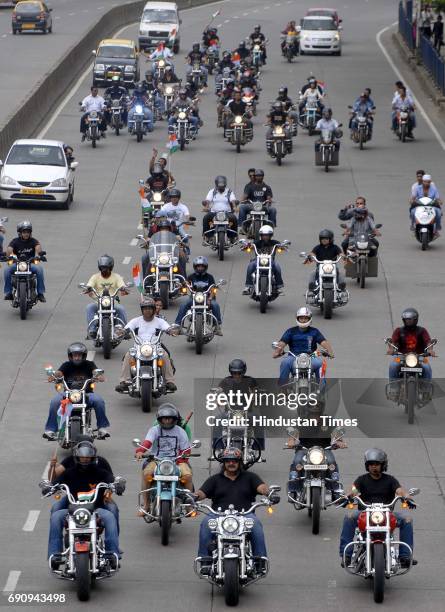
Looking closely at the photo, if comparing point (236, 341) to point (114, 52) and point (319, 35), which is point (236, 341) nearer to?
point (114, 52)

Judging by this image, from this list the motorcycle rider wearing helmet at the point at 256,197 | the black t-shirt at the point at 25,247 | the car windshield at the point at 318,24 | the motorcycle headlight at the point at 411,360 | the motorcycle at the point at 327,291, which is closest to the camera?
the motorcycle headlight at the point at 411,360

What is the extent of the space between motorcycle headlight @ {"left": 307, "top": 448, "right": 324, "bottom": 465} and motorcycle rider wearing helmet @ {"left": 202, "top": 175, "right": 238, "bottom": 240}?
56.3ft

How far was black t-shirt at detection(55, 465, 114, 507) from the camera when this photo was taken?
17547 mm

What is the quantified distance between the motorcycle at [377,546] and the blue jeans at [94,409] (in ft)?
17.6

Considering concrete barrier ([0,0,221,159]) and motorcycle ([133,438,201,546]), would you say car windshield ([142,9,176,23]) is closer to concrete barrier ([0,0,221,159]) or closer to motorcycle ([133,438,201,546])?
concrete barrier ([0,0,221,159])

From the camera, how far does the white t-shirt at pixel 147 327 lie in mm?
25031

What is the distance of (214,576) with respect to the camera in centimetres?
1697

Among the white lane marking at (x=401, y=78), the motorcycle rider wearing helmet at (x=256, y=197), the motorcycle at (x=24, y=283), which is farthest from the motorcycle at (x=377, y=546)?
the white lane marking at (x=401, y=78)

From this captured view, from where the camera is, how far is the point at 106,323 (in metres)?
27.6

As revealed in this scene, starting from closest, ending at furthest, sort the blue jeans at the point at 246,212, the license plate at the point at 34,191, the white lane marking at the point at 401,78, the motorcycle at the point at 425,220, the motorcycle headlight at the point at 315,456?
the motorcycle headlight at the point at 315,456
the blue jeans at the point at 246,212
the motorcycle at the point at 425,220
the license plate at the point at 34,191
the white lane marking at the point at 401,78

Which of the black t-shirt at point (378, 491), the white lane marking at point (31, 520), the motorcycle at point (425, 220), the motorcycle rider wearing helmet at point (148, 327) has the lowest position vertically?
the white lane marking at point (31, 520)

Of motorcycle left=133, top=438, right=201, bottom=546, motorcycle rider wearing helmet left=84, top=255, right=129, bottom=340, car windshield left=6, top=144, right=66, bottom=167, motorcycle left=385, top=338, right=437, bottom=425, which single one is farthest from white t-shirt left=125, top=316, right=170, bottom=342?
car windshield left=6, top=144, right=66, bottom=167

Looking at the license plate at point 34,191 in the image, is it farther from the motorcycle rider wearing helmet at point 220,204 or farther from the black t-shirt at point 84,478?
the black t-shirt at point 84,478

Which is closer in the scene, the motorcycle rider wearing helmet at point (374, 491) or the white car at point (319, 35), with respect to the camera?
the motorcycle rider wearing helmet at point (374, 491)
